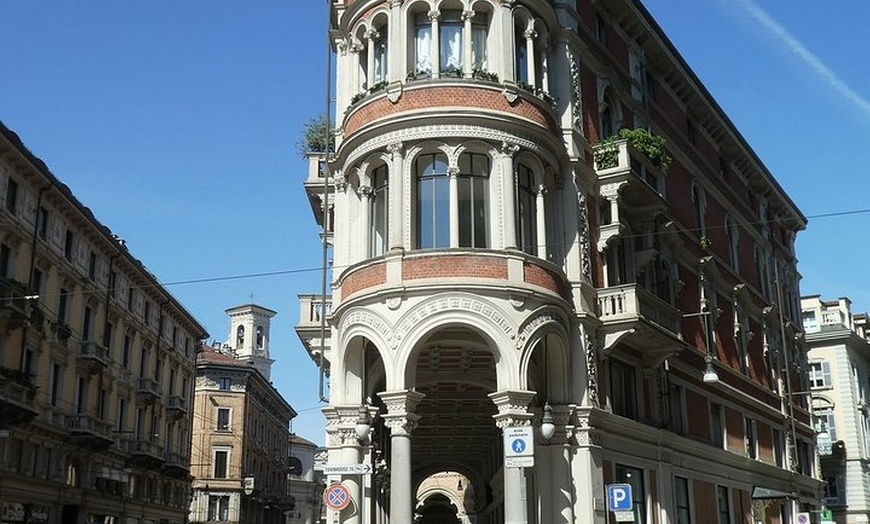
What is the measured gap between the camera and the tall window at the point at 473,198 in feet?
74.3

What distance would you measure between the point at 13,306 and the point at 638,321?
24668 mm

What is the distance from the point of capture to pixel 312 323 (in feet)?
84.9

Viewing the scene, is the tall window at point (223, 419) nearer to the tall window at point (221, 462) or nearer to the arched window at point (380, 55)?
the tall window at point (221, 462)

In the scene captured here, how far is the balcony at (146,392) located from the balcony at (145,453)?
7.42 feet

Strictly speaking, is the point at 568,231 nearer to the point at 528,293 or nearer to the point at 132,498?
the point at 528,293

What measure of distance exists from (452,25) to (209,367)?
62704 millimetres

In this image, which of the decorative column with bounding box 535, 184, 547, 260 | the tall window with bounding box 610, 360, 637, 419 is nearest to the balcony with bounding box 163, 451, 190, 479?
the tall window with bounding box 610, 360, 637, 419

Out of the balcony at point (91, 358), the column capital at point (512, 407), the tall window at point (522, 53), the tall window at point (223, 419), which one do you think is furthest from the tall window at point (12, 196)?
the tall window at point (223, 419)

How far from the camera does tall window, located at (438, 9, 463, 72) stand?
23.8 meters

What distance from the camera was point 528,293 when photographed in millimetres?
22078

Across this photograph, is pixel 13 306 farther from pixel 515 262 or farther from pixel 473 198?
pixel 515 262

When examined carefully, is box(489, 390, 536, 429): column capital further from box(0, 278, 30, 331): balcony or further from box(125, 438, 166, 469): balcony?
box(125, 438, 166, 469): balcony

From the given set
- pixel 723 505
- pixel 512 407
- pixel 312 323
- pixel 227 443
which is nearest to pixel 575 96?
pixel 312 323

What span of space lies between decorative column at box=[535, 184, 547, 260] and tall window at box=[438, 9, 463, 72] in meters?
3.65
